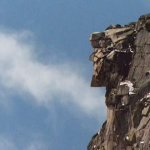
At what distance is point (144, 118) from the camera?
2280 inches

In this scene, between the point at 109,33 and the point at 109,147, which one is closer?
the point at 109,147

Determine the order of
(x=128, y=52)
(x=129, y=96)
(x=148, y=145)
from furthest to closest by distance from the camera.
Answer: (x=128, y=52)
(x=129, y=96)
(x=148, y=145)

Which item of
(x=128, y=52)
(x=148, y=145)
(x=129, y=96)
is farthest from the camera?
(x=128, y=52)

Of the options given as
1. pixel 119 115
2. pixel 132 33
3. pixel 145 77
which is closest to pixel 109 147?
pixel 119 115

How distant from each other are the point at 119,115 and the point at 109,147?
3.52m

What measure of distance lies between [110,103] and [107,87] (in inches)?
186

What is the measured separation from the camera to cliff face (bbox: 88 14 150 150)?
58656 mm

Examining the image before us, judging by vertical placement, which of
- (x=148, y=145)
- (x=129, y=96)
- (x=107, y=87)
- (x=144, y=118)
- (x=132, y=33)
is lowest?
(x=148, y=145)

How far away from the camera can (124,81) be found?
6456 centimetres

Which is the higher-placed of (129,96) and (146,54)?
(146,54)

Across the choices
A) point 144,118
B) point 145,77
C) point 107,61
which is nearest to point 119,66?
point 107,61

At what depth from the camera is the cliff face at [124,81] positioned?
192 feet

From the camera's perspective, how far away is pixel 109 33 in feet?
232

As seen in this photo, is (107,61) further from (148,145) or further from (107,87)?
(148,145)
